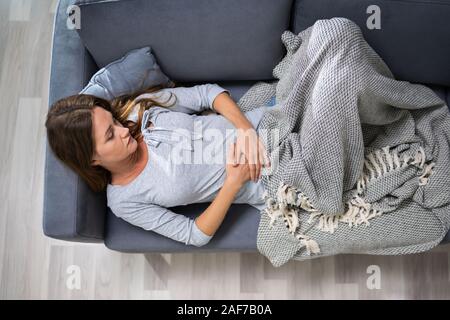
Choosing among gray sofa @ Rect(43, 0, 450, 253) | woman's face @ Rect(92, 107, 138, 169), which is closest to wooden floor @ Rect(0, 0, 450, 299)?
gray sofa @ Rect(43, 0, 450, 253)

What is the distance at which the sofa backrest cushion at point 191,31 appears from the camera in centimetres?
107

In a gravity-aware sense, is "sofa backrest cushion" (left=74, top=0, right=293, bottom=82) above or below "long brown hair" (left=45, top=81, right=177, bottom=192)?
above

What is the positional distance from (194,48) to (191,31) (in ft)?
0.17

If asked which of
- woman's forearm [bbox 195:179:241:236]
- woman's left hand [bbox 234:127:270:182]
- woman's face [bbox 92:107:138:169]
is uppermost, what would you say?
woman's face [bbox 92:107:138:169]

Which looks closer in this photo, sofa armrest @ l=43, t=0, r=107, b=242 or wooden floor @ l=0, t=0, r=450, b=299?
sofa armrest @ l=43, t=0, r=107, b=242

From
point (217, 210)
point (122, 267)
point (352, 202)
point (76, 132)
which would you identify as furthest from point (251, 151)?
point (122, 267)

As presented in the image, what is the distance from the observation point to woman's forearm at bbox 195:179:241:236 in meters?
1.11

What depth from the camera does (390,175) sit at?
1.09 m

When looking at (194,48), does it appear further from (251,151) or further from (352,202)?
(352,202)

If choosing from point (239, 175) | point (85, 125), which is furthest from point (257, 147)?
point (85, 125)

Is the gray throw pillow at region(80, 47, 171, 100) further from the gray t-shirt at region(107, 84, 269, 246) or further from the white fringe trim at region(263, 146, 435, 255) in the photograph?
the white fringe trim at region(263, 146, 435, 255)

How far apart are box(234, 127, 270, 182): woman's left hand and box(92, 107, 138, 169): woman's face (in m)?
0.26

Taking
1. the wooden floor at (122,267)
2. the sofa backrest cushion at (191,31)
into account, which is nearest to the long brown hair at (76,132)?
the sofa backrest cushion at (191,31)

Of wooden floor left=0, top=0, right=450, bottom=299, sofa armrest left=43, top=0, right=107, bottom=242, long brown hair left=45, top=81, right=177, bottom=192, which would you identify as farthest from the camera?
wooden floor left=0, top=0, right=450, bottom=299
